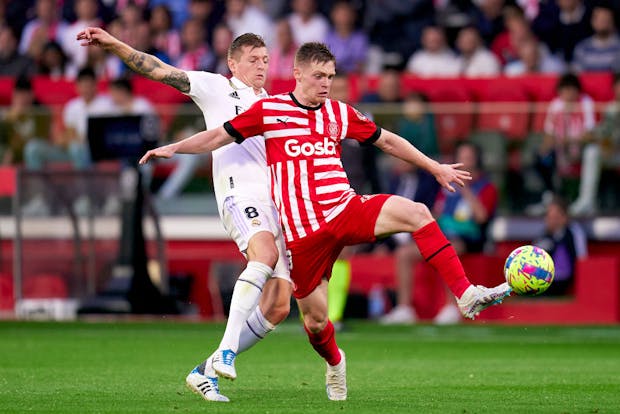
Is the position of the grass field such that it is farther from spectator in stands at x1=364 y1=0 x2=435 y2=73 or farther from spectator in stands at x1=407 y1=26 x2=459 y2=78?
→ spectator in stands at x1=364 y1=0 x2=435 y2=73

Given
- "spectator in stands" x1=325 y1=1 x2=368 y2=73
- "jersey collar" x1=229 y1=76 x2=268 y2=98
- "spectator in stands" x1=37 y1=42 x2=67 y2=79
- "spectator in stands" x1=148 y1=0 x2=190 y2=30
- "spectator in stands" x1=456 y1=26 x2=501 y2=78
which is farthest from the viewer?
"spectator in stands" x1=148 y1=0 x2=190 y2=30

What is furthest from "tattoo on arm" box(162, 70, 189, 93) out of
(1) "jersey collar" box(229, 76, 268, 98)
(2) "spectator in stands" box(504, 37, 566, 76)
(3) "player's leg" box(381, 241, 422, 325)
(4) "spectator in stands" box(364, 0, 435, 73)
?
(4) "spectator in stands" box(364, 0, 435, 73)

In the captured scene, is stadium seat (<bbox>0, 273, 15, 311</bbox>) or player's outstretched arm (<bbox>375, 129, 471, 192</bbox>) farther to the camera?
stadium seat (<bbox>0, 273, 15, 311</bbox>)

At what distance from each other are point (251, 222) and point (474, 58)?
11.4 m

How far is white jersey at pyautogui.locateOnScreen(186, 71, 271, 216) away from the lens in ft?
29.3

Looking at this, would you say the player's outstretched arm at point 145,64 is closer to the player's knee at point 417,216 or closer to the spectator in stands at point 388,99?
the player's knee at point 417,216

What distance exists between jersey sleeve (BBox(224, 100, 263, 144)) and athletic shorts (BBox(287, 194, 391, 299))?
0.72 meters

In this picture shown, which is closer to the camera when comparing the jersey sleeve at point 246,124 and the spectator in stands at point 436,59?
the jersey sleeve at point 246,124

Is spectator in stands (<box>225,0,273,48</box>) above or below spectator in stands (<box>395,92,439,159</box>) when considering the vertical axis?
above

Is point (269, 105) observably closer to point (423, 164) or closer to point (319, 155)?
point (319, 155)

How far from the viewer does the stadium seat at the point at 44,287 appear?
1795 centimetres

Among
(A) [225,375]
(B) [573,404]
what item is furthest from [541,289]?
(A) [225,375]

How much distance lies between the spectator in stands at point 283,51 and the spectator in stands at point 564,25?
3574 millimetres

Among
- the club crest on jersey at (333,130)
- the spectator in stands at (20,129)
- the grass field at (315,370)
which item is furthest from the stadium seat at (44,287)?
the club crest on jersey at (333,130)
